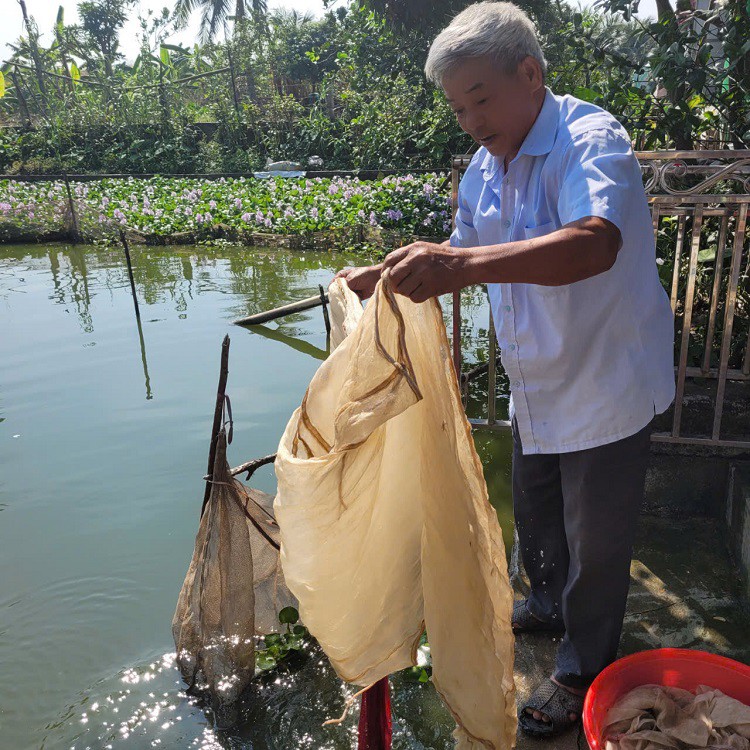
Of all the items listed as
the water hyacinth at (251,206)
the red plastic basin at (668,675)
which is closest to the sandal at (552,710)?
the red plastic basin at (668,675)

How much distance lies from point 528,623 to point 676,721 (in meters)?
0.62

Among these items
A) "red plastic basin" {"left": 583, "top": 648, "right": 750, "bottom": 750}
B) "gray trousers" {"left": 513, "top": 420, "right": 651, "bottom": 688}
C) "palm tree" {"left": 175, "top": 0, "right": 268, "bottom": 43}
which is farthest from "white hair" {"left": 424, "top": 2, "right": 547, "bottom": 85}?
"palm tree" {"left": 175, "top": 0, "right": 268, "bottom": 43}

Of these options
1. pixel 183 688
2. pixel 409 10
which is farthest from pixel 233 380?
pixel 409 10

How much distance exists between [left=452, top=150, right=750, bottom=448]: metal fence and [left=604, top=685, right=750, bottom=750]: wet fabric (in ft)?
4.32

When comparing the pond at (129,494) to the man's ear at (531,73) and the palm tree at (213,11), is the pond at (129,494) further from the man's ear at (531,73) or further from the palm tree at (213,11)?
the palm tree at (213,11)

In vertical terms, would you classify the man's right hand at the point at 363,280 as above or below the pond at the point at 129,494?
above

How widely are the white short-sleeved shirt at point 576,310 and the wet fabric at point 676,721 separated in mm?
657

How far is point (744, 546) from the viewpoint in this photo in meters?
2.51

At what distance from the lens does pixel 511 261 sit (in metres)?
1.29

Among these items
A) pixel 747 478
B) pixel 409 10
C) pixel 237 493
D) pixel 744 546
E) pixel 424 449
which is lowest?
pixel 744 546

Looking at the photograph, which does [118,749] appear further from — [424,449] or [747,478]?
[747,478]

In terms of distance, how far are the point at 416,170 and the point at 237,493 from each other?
1250 centimetres

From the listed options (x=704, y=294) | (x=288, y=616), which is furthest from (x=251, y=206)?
(x=288, y=616)

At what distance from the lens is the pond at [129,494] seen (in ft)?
7.32
